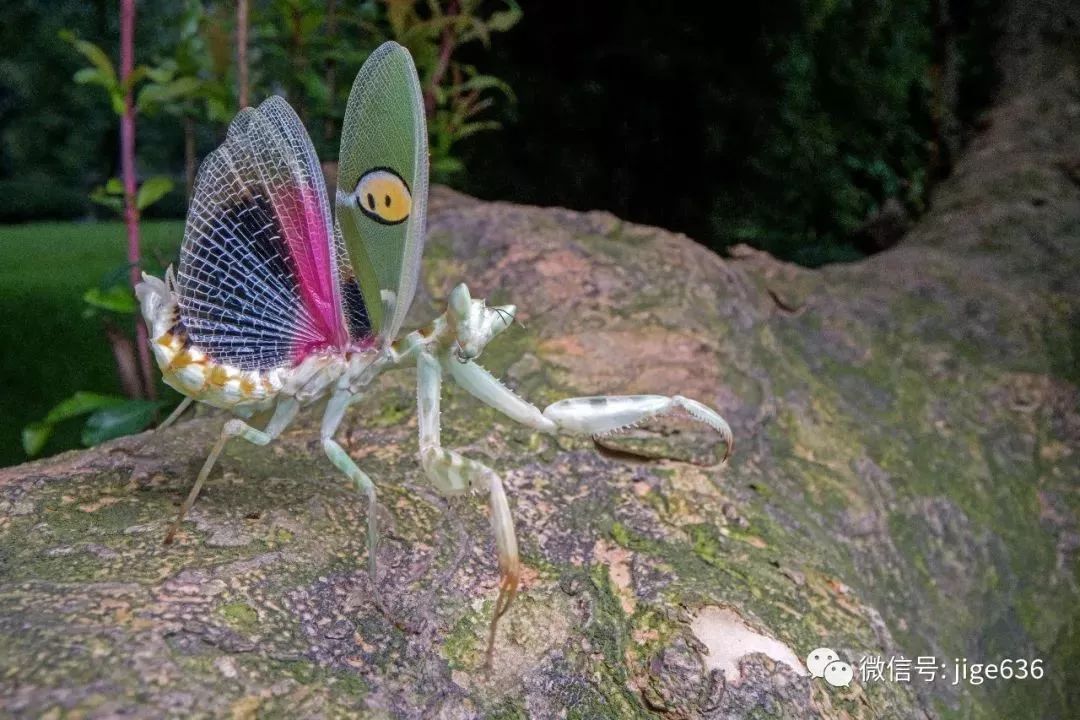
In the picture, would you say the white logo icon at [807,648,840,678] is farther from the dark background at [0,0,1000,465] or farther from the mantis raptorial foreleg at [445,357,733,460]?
the dark background at [0,0,1000,465]

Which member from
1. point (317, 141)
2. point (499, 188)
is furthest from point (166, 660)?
point (499, 188)

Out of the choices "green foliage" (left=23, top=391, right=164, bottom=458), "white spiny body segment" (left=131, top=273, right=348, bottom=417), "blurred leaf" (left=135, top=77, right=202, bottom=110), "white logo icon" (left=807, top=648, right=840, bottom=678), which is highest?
"blurred leaf" (left=135, top=77, right=202, bottom=110)

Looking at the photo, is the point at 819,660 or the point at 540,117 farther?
the point at 540,117

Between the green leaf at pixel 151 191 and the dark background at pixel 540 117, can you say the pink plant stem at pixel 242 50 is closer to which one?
the dark background at pixel 540 117

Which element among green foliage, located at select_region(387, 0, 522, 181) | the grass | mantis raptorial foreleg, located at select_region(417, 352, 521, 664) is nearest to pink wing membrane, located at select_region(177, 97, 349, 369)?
mantis raptorial foreleg, located at select_region(417, 352, 521, 664)

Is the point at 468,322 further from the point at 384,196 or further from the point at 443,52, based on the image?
the point at 443,52

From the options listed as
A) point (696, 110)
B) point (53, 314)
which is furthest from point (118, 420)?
point (696, 110)

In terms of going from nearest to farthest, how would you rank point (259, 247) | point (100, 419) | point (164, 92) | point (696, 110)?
1. point (259, 247)
2. point (100, 419)
3. point (164, 92)
4. point (696, 110)

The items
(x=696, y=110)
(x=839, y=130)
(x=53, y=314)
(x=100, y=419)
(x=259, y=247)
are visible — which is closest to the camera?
(x=259, y=247)
